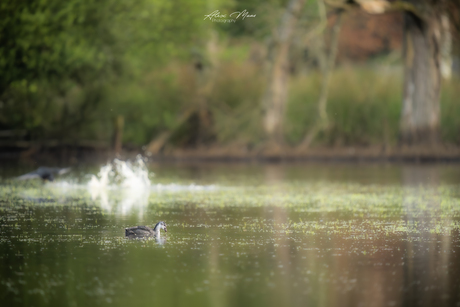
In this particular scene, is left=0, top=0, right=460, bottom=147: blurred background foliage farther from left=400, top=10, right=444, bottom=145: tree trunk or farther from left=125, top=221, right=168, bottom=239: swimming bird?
left=125, top=221, right=168, bottom=239: swimming bird

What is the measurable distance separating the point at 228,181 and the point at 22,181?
16.2 feet

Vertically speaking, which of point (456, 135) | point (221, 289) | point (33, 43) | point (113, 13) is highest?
point (113, 13)

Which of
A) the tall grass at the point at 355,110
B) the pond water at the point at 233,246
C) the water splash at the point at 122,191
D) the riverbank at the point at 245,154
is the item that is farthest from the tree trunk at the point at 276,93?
the pond water at the point at 233,246

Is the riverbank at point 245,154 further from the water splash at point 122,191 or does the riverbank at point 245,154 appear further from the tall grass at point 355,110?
the water splash at point 122,191

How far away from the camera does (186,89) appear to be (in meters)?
36.3

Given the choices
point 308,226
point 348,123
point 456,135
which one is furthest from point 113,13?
point 308,226

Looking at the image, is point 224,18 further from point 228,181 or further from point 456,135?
point 228,181

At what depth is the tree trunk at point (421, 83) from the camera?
2983cm

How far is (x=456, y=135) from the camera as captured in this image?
3316 centimetres

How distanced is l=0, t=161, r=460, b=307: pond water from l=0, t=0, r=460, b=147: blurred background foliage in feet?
41.8

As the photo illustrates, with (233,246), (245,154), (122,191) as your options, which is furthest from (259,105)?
(233,246)

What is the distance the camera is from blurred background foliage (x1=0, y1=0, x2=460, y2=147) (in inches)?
1239

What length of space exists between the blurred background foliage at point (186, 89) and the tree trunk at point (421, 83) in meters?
2.05

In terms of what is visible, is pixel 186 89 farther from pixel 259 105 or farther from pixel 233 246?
pixel 233 246
